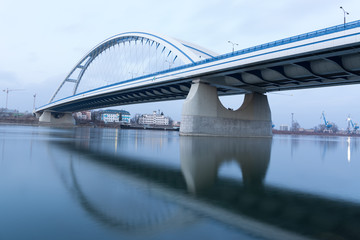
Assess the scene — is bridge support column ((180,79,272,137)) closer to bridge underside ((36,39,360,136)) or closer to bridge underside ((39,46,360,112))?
bridge underside ((36,39,360,136))

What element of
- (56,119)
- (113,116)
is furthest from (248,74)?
(113,116)

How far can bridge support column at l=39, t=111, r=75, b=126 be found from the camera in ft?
324

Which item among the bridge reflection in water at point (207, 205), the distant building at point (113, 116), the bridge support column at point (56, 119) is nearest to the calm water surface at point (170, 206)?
the bridge reflection in water at point (207, 205)

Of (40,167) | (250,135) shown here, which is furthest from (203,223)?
(250,135)

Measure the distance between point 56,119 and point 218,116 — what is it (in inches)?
3445

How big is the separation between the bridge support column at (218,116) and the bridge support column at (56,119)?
263 feet

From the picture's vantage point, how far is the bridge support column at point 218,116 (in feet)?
118

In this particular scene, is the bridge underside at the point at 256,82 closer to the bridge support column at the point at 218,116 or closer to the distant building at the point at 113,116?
the bridge support column at the point at 218,116

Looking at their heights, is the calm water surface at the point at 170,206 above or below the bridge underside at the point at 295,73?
below

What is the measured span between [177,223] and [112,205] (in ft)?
5.07

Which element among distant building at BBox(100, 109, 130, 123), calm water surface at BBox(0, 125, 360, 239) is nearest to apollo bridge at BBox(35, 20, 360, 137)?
calm water surface at BBox(0, 125, 360, 239)

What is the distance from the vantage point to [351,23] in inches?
845

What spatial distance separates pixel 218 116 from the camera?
38.8 meters

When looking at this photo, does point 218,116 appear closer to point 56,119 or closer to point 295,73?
point 295,73
